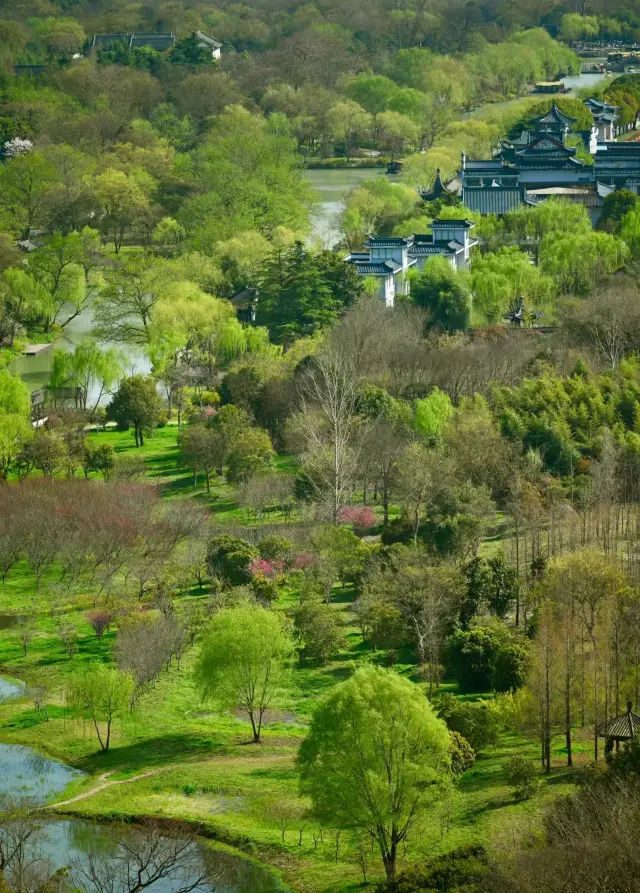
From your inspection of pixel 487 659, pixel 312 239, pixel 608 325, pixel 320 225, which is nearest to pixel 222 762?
pixel 487 659

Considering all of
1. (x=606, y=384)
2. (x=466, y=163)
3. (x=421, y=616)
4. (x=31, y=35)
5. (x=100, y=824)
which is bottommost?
(x=100, y=824)

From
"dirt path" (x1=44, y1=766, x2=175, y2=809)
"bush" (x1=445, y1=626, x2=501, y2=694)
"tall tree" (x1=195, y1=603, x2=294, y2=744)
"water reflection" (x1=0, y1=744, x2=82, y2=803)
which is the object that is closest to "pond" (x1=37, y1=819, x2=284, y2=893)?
"dirt path" (x1=44, y1=766, x2=175, y2=809)

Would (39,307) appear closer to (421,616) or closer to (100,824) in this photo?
(421,616)

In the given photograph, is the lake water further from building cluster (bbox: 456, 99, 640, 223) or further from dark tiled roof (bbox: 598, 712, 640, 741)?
dark tiled roof (bbox: 598, 712, 640, 741)

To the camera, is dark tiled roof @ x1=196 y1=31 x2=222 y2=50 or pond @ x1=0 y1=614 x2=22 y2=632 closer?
pond @ x1=0 y1=614 x2=22 y2=632

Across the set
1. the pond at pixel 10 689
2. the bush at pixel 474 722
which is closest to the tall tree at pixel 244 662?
the bush at pixel 474 722

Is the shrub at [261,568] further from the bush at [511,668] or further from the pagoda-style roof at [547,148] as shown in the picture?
the pagoda-style roof at [547,148]

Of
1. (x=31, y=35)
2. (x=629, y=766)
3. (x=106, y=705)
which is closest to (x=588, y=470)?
(x=106, y=705)
